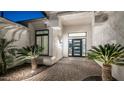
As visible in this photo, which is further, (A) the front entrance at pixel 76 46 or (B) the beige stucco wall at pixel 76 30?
(A) the front entrance at pixel 76 46

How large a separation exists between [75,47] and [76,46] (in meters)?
0.05

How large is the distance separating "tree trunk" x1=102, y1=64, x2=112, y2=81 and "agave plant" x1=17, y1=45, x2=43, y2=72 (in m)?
1.41

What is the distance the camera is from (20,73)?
1812 millimetres

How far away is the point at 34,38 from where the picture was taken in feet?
6.29

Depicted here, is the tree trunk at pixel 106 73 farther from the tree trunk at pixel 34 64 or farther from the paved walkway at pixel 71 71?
the tree trunk at pixel 34 64

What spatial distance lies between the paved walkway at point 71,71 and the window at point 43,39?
0.44m

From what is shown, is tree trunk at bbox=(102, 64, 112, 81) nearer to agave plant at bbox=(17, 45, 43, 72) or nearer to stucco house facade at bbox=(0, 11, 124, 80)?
stucco house facade at bbox=(0, 11, 124, 80)

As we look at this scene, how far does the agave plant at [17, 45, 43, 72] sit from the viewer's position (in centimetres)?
183

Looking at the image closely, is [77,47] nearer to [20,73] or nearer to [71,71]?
[71,71]

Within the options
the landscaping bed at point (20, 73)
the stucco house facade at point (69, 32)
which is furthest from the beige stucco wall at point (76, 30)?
the landscaping bed at point (20, 73)

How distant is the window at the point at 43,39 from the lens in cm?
193
